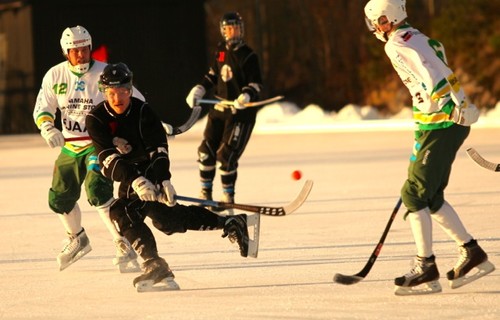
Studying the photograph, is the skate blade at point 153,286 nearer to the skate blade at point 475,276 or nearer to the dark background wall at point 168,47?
the skate blade at point 475,276

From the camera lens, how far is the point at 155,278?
21.3 ft

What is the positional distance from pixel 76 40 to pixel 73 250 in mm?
1265

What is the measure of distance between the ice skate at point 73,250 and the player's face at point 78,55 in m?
1.04

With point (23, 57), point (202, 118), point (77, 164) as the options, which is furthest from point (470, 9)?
point (77, 164)

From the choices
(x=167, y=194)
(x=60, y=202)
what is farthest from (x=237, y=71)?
(x=167, y=194)

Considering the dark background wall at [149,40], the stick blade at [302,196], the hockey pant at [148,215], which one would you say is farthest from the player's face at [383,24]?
the dark background wall at [149,40]

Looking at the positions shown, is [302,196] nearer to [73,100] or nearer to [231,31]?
[73,100]

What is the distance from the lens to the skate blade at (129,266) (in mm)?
7297

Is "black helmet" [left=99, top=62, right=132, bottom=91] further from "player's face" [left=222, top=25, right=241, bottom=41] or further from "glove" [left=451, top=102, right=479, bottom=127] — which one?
→ "player's face" [left=222, top=25, right=241, bottom=41]

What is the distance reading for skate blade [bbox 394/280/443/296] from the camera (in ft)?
20.1

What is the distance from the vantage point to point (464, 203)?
9.92 metres

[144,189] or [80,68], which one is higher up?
[80,68]

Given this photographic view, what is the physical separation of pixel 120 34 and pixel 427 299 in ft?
66.1

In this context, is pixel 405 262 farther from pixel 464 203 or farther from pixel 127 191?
pixel 464 203
